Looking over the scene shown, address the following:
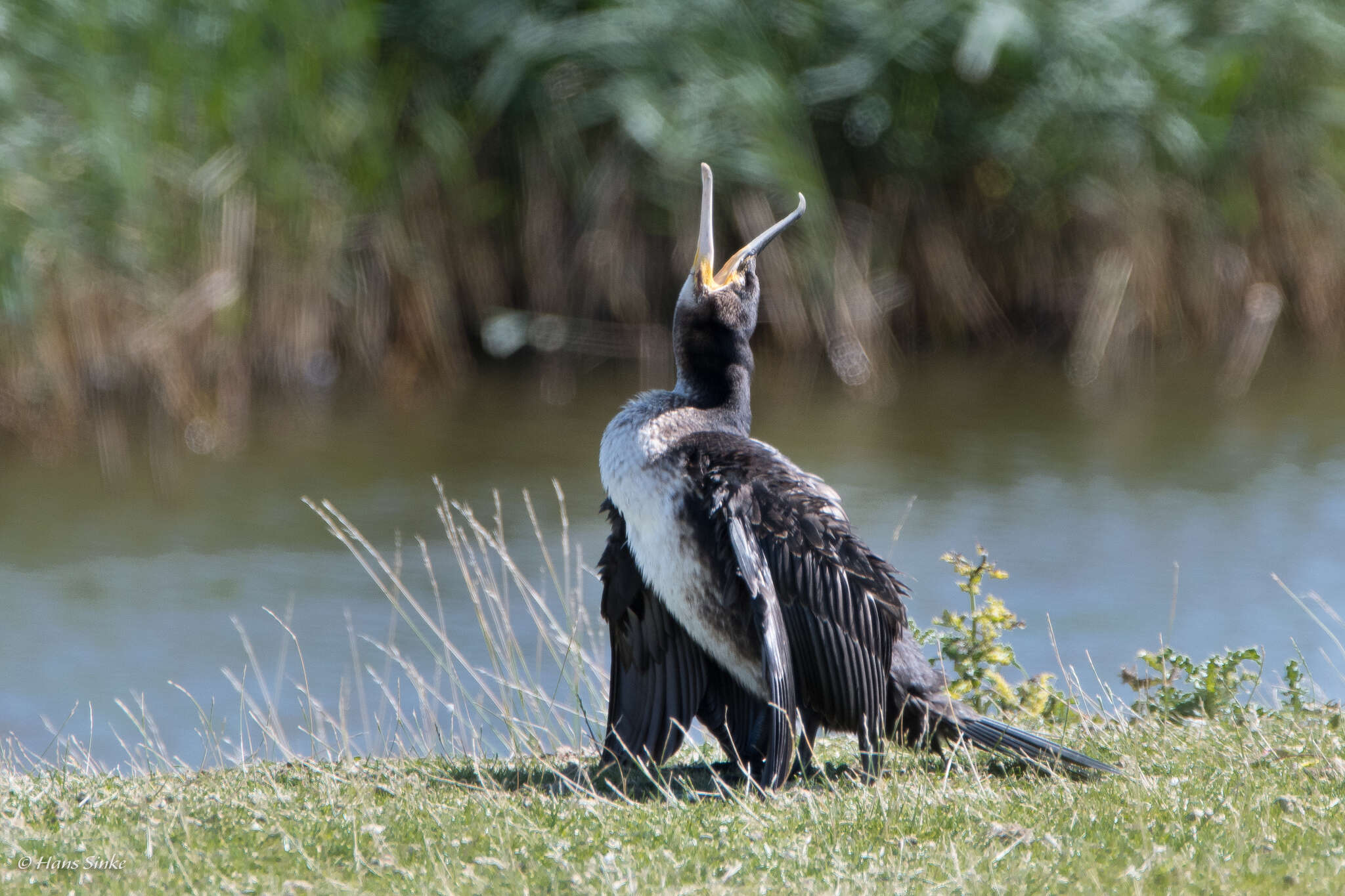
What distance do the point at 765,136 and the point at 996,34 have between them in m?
1.48

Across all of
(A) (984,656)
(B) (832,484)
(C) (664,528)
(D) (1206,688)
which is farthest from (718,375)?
(B) (832,484)

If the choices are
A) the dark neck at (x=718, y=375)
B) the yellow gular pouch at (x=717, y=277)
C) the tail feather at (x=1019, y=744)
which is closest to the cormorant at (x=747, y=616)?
the tail feather at (x=1019, y=744)

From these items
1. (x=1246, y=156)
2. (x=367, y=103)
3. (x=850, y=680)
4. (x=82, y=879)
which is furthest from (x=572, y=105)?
(x=82, y=879)

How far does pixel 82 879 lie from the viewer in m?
2.94

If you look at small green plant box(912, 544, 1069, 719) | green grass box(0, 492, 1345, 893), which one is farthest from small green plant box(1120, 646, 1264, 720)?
small green plant box(912, 544, 1069, 719)

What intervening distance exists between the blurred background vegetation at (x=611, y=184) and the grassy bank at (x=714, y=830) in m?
5.21

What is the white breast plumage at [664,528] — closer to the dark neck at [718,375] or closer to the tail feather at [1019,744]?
the dark neck at [718,375]

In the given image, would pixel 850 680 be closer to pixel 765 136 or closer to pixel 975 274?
pixel 765 136

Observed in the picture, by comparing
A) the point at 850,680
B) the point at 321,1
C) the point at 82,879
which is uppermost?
the point at 321,1

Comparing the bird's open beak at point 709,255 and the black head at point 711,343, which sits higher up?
the bird's open beak at point 709,255

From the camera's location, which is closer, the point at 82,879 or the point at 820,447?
the point at 82,879

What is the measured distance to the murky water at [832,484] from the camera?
648 centimetres

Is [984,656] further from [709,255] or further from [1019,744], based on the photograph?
[709,255]

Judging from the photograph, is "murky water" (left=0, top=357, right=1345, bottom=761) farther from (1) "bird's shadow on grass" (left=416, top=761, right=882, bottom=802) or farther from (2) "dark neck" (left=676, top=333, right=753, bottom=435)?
(2) "dark neck" (left=676, top=333, right=753, bottom=435)
